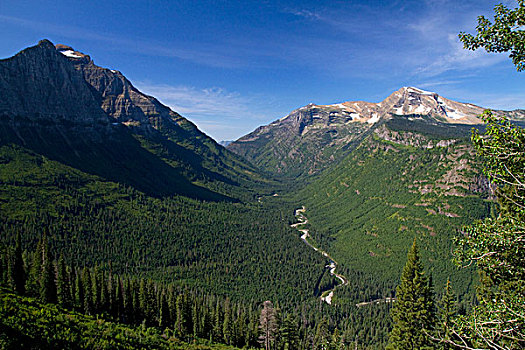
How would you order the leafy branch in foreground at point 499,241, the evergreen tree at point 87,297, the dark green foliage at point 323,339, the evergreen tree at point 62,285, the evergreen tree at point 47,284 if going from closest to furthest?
the leafy branch in foreground at point 499,241
the evergreen tree at point 47,284
the evergreen tree at point 62,285
the evergreen tree at point 87,297
the dark green foliage at point 323,339

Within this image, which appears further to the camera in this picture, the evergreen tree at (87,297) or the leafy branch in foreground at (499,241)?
the evergreen tree at (87,297)

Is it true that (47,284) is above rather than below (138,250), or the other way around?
above

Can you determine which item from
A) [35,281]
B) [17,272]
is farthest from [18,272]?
[35,281]

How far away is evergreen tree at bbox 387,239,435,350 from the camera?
2800cm

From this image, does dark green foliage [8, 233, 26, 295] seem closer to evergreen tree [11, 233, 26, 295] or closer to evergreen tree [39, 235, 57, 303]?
evergreen tree [11, 233, 26, 295]

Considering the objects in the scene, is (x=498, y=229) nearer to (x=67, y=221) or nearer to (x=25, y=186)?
(x=67, y=221)

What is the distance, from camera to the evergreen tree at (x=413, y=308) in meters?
28.0

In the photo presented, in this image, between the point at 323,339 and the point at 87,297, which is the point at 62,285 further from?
the point at 323,339

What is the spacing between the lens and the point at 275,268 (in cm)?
17850

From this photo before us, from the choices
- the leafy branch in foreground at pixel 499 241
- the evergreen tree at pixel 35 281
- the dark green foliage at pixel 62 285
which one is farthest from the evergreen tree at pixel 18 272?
the leafy branch in foreground at pixel 499 241

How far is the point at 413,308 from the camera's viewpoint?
28594 millimetres

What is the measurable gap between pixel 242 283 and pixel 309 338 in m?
64.6

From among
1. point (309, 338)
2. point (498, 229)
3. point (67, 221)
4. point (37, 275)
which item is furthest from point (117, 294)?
point (67, 221)

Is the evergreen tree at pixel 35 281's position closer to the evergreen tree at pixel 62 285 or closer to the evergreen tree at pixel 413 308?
the evergreen tree at pixel 62 285
